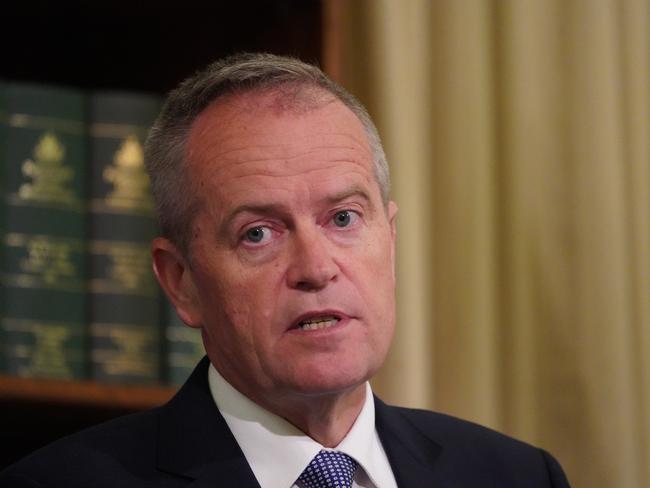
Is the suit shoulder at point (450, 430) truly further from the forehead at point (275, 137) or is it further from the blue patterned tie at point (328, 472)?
the forehead at point (275, 137)

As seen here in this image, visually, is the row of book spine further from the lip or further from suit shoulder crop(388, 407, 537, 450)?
the lip

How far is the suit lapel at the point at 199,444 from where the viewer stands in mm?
1747

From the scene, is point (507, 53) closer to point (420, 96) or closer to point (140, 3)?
point (420, 96)

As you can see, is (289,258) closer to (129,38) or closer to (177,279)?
(177,279)

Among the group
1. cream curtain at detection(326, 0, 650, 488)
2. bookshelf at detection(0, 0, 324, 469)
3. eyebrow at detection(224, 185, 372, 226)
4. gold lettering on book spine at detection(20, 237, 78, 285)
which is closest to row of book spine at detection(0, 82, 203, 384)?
gold lettering on book spine at detection(20, 237, 78, 285)

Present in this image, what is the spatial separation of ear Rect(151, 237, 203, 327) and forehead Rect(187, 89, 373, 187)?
0.41ft

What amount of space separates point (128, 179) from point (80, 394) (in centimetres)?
39

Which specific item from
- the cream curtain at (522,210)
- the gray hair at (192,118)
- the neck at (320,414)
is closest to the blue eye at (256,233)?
the gray hair at (192,118)

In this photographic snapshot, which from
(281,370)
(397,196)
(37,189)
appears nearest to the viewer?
(281,370)

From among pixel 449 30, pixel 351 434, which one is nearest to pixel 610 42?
pixel 449 30

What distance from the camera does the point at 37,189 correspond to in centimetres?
225

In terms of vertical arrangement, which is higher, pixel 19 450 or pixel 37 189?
pixel 37 189

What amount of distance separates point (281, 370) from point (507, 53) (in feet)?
3.25

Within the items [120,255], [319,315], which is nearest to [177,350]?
[120,255]
